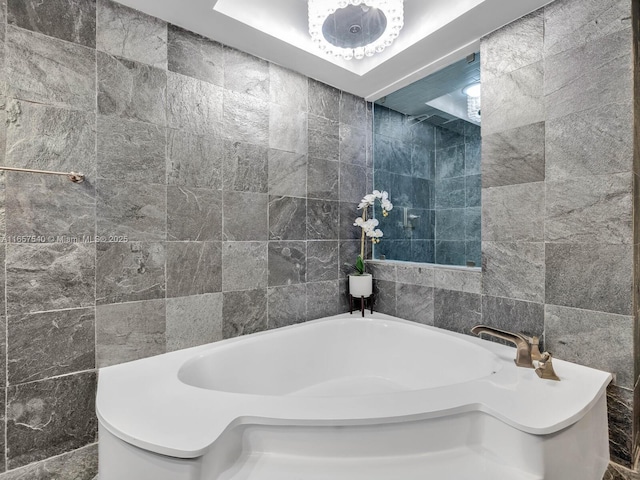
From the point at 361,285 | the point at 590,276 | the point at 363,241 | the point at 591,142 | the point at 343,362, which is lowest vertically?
the point at 343,362

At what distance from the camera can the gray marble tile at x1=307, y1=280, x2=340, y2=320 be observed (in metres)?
Result: 2.10

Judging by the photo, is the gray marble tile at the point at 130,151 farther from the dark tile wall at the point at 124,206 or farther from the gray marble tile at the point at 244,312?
the gray marble tile at the point at 244,312

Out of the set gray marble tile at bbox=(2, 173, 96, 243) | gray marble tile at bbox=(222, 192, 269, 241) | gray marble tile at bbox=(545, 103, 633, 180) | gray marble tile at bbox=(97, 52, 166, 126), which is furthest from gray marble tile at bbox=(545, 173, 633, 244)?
gray marble tile at bbox=(2, 173, 96, 243)

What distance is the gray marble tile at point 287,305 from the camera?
1913 millimetres

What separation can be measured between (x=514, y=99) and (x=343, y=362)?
69.8 inches

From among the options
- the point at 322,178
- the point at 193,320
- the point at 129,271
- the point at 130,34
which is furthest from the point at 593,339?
the point at 130,34

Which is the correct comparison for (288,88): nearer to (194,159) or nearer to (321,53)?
(321,53)

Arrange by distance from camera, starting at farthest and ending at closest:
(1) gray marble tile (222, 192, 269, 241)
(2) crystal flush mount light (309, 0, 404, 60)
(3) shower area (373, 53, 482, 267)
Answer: (3) shower area (373, 53, 482, 267) → (1) gray marble tile (222, 192, 269, 241) → (2) crystal flush mount light (309, 0, 404, 60)

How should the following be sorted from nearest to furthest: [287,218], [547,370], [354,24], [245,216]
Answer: [547,370] → [354,24] → [245,216] → [287,218]

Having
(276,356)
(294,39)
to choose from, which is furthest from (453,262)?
(294,39)

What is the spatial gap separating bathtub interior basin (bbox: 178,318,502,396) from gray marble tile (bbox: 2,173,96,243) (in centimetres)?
77

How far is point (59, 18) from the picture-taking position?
132 centimetres

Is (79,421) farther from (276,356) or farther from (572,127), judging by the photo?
(572,127)

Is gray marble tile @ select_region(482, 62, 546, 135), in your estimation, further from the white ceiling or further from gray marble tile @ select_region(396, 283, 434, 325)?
gray marble tile @ select_region(396, 283, 434, 325)
